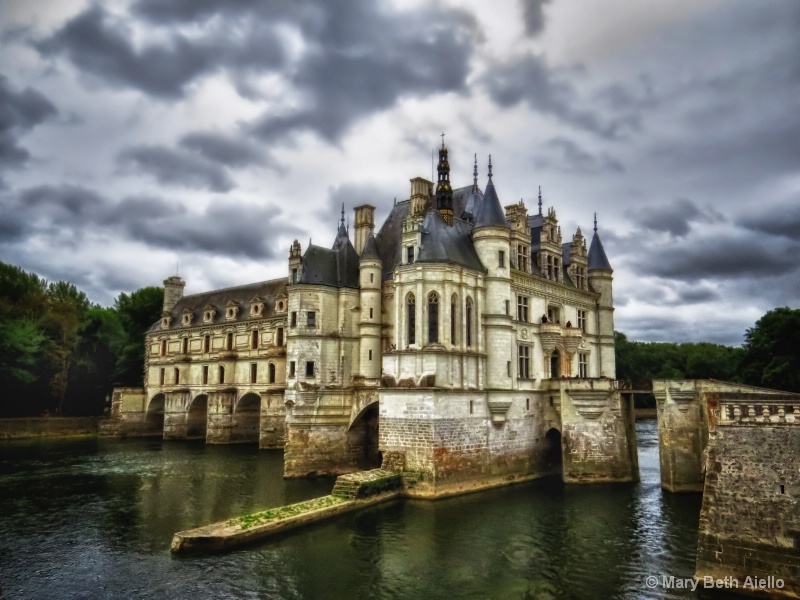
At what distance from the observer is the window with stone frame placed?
3931 cm

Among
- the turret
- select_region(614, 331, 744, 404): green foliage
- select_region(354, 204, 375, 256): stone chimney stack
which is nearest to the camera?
select_region(354, 204, 375, 256): stone chimney stack

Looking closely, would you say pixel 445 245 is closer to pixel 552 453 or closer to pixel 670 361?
pixel 552 453

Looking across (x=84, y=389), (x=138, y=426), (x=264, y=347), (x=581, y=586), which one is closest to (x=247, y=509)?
(x=581, y=586)

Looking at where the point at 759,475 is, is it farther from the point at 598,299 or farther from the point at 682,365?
the point at 682,365

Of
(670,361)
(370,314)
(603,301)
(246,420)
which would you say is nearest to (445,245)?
(370,314)

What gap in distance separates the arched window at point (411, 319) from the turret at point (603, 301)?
16544mm

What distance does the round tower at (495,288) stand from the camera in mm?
32875

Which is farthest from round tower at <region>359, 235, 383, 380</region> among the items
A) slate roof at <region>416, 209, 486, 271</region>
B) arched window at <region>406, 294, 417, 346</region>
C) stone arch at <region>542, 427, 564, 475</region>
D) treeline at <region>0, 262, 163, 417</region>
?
treeline at <region>0, 262, 163, 417</region>

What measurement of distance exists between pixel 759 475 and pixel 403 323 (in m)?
18.1

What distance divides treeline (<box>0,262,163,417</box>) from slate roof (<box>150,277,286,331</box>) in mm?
8032

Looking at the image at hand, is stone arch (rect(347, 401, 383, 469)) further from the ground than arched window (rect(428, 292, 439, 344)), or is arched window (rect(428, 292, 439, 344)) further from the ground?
arched window (rect(428, 292, 439, 344))

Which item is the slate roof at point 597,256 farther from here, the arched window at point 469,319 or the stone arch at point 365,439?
the stone arch at point 365,439

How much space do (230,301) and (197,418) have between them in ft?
40.2

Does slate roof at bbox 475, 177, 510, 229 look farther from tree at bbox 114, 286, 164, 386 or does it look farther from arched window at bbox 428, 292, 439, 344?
tree at bbox 114, 286, 164, 386
